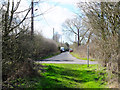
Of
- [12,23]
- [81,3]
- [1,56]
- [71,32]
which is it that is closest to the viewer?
[1,56]

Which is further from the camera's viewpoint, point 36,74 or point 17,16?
point 36,74

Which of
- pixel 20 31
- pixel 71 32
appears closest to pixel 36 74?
pixel 20 31

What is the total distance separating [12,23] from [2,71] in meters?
1.93

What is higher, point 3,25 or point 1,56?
point 3,25

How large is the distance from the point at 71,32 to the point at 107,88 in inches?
→ 1562

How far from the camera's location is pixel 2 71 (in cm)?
512

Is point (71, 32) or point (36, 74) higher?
point (71, 32)

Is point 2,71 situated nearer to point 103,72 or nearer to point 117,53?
point 117,53

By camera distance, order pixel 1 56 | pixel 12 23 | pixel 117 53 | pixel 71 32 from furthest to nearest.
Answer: pixel 71 32 < pixel 117 53 < pixel 12 23 < pixel 1 56

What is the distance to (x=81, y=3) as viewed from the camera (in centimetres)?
1159

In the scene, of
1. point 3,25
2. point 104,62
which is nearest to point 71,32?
point 104,62

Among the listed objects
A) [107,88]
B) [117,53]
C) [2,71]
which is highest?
[117,53]

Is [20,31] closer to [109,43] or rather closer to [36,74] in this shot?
[36,74]

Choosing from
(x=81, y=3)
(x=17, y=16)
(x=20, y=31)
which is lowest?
(x=20, y=31)
